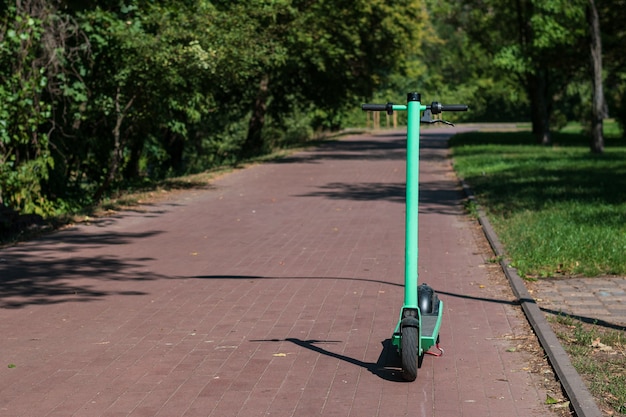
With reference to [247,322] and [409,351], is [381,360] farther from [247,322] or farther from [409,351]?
[247,322]

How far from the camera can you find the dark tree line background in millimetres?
17469

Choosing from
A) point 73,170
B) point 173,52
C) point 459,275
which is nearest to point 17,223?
point 173,52

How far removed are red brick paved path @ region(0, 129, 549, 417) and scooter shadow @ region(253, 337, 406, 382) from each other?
0.07 feet

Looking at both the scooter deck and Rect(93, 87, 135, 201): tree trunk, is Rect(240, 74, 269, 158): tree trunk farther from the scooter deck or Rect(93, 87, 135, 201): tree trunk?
the scooter deck

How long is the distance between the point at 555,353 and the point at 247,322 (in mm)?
2666

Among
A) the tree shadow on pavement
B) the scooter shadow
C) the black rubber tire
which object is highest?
the black rubber tire

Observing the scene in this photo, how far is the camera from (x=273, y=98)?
1617 inches

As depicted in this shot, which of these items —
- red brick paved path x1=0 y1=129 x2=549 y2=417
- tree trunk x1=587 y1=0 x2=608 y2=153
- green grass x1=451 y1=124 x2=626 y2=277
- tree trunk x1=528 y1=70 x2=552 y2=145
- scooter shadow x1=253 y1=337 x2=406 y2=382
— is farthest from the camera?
tree trunk x1=528 y1=70 x2=552 y2=145

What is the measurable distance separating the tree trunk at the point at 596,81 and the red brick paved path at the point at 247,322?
56.4 ft

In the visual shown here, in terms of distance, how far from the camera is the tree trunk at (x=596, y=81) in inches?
1258

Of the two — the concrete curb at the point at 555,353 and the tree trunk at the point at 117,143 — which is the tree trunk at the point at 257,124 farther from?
the concrete curb at the point at 555,353

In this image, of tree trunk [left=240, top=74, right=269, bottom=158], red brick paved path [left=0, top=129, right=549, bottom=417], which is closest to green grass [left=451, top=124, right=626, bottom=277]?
red brick paved path [left=0, top=129, right=549, bottom=417]

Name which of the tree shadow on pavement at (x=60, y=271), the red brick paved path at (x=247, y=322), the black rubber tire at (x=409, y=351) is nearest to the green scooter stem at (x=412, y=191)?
the black rubber tire at (x=409, y=351)

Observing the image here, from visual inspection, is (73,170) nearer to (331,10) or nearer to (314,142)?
(331,10)
